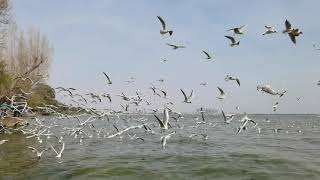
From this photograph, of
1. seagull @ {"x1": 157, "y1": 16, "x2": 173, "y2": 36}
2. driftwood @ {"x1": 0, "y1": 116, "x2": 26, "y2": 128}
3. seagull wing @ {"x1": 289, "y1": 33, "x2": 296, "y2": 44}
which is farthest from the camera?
driftwood @ {"x1": 0, "y1": 116, "x2": 26, "y2": 128}

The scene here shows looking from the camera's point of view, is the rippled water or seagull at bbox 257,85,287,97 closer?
the rippled water

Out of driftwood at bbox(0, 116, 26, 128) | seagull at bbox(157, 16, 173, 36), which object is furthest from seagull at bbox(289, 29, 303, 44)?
driftwood at bbox(0, 116, 26, 128)

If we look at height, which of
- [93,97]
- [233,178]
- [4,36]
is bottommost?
[233,178]

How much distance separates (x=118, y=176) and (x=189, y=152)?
5.98 m

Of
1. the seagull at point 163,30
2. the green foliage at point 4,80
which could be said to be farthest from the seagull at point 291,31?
the green foliage at point 4,80

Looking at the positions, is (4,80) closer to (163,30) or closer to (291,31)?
(163,30)

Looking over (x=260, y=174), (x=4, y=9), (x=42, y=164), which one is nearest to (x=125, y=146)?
(x=42, y=164)

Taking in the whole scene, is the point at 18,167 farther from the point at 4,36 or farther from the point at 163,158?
the point at 4,36

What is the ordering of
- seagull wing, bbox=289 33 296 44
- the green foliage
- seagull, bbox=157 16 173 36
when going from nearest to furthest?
seagull wing, bbox=289 33 296 44
seagull, bbox=157 16 173 36
the green foliage

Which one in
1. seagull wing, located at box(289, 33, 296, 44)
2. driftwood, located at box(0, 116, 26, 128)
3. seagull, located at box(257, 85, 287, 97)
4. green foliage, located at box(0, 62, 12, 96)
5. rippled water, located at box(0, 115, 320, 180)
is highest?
green foliage, located at box(0, 62, 12, 96)

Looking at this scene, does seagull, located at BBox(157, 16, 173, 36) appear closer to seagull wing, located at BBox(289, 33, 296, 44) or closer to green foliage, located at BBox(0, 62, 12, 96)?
seagull wing, located at BBox(289, 33, 296, 44)

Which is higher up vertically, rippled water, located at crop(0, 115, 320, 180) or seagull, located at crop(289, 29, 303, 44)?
seagull, located at crop(289, 29, 303, 44)

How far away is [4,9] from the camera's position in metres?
37.8

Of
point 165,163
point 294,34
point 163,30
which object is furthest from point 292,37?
point 165,163
